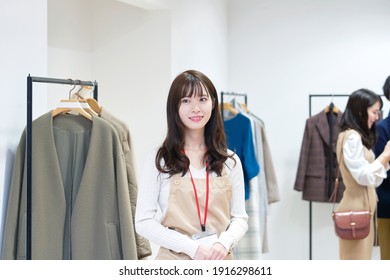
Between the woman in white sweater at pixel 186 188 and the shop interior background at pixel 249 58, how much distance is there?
161 centimetres

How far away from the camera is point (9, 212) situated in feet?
8.40

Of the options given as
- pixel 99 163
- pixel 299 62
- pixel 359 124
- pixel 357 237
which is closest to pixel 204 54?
pixel 299 62

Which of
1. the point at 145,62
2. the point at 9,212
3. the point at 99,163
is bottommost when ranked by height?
the point at 9,212

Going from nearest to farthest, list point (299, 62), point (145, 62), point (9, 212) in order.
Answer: point (9, 212) < point (145, 62) < point (299, 62)

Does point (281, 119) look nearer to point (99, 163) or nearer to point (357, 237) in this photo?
point (357, 237)

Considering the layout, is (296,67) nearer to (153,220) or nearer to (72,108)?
(72,108)

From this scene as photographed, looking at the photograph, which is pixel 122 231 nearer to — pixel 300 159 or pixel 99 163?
pixel 99 163

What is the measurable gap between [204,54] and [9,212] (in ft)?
7.43

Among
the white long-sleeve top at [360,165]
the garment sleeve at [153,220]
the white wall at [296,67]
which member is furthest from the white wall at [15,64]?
the white wall at [296,67]

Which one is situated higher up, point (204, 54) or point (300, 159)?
point (204, 54)

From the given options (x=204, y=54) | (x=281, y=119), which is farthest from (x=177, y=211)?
(x=281, y=119)

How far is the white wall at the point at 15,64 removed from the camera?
2.58m
